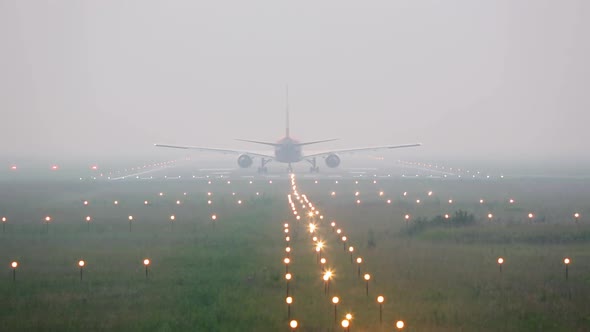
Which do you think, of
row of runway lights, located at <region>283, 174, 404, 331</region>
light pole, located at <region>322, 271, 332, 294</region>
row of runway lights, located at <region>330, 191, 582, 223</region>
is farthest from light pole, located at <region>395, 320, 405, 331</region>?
row of runway lights, located at <region>330, 191, 582, 223</region>

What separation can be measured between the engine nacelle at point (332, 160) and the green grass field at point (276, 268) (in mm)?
51898

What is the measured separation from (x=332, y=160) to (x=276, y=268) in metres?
84.9

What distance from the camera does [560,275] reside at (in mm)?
31531

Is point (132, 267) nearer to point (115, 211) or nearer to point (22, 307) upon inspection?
point (22, 307)

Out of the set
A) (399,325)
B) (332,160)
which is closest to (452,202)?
(399,325)

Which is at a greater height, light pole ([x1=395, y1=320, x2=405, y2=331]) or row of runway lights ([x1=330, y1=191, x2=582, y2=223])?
row of runway lights ([x1=330, y1=191, x2=582, y2=223])

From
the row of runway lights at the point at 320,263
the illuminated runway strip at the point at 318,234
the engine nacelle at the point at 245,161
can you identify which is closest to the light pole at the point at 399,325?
the row of runway lights at the point at 320,263

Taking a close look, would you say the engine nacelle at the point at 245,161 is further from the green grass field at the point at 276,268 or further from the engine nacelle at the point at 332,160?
the green grass field at the point at 276,268

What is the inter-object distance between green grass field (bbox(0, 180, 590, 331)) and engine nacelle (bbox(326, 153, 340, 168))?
170 ft

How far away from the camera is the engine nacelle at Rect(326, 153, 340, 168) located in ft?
385

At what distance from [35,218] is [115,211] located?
617 cm

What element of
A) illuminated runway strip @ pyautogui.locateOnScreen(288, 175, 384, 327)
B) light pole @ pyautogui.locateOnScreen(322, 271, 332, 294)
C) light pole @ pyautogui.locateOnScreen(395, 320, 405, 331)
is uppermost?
illuminated runway strip @ pyautogui.locateOnScreen(288, 175, 384, 327)

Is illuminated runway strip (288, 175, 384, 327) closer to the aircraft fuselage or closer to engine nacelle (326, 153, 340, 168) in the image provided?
the aircraft fuselage

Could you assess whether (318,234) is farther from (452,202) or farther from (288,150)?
(288,150)
